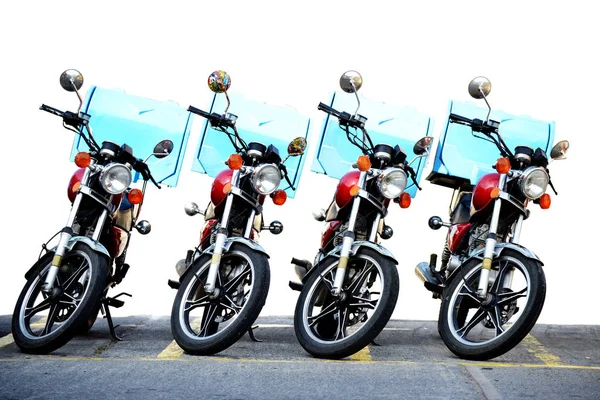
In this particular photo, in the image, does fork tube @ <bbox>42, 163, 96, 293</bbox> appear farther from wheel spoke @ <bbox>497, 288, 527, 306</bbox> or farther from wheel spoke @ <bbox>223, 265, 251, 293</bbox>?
wheel spoke @ <bbox>497, 288, 527, 306</bbox>

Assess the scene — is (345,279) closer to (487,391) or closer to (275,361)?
(275,361)

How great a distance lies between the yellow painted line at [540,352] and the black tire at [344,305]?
101 centimetres

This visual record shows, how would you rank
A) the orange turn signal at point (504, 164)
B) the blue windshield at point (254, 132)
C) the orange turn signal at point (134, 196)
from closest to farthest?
the orange turn signal at point (504, 164) → the orange turn signal at point (134, 196) → the blue windshield at point (254, 132)

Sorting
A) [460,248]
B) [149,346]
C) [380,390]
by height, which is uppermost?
[460,248]

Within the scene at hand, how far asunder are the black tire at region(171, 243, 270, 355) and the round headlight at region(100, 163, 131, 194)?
659mm

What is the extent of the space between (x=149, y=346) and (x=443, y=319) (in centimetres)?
180

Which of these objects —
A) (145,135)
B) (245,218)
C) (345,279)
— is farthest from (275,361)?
(145,135)

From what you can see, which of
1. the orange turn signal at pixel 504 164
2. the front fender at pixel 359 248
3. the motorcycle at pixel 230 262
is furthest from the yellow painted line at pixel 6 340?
the orange turn signal at pixel 504 164

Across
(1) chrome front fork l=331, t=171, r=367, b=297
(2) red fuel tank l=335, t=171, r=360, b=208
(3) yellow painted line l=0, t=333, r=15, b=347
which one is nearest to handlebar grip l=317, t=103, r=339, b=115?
(2) red fuel tank l=335, t=171, r=360, b=208

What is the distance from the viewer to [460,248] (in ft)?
22.5

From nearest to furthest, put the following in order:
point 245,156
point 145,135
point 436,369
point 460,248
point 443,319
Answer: point 436,369
point 443,319
point 245,156
point 460,248
point 145,135

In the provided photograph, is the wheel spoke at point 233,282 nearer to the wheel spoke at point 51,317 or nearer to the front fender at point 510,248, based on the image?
the wheel spoke at point 51,317

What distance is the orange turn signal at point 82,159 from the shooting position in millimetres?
6188

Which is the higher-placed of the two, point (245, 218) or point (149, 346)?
point (245, 218)
